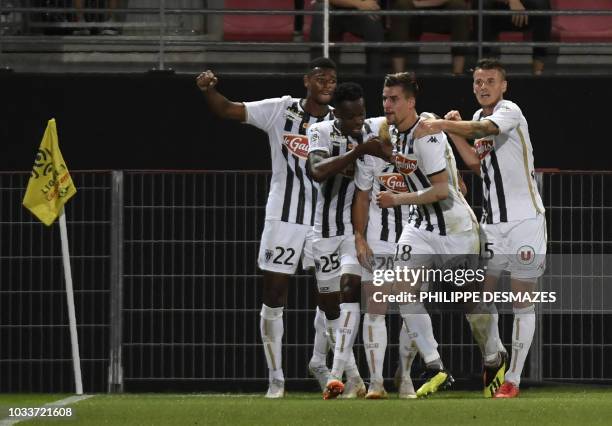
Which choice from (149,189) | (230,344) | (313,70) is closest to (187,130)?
(149,189)

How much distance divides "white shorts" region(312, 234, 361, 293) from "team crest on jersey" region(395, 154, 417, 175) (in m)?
0.64

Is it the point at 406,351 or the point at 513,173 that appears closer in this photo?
the point at 513,173

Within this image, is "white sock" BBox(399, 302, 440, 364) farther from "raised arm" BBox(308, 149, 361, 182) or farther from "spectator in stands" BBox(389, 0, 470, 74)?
"spectator in stands" BBox(389, 0, 470, 74)

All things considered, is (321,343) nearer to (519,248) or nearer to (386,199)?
(519,248)

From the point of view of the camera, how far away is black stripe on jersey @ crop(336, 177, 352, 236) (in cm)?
1189

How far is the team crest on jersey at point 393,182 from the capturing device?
39.0 ft

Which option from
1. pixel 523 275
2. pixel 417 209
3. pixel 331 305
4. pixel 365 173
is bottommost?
pixel 331 305

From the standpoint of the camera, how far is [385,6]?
16.4 m

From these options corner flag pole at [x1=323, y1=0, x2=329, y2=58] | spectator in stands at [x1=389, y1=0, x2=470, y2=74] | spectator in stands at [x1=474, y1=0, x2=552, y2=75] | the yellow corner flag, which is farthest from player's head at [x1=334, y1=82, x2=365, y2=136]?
spectator in stands at [x1=474, y1=0, x2=552, y2=75]

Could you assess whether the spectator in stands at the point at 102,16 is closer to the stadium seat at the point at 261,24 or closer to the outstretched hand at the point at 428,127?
the stadium seat at the point at 261,24

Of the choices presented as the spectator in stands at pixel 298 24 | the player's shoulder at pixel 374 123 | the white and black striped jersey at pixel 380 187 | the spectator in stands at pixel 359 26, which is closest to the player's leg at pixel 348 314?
the white and black striped jersey at pixel 380 187

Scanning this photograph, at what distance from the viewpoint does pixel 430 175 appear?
11.3 metres

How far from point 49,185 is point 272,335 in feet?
7.93

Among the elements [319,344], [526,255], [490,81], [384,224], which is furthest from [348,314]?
[490,81]
